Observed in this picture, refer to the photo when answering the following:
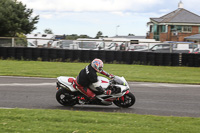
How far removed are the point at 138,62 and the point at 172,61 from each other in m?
2.30

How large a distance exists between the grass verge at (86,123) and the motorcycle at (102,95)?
120cm

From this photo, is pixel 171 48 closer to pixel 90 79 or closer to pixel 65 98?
pixel 65 98

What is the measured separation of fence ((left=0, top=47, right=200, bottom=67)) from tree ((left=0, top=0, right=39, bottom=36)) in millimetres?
24933

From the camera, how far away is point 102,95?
953 cm

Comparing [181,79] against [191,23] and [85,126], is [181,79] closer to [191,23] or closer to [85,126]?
[85,126]

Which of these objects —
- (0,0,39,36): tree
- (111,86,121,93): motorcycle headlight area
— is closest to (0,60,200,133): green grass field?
(111,86,121,93): motorcycle headlight area

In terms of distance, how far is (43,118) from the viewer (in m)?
7.56

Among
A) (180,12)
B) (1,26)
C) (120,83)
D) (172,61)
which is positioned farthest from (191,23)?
(120,83)

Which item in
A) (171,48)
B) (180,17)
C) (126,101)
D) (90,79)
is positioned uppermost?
(180,17)

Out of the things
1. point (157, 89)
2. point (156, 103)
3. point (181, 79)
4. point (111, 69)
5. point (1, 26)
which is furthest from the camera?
point (1, 26)

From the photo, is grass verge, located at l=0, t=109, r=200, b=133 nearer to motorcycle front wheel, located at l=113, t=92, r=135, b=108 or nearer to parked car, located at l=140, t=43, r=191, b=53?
motorcycle front wheel, located at l=113, t=92, r=135, b=108

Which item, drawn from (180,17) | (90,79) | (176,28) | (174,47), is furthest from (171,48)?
(180,17)

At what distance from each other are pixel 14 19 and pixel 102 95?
4373cm

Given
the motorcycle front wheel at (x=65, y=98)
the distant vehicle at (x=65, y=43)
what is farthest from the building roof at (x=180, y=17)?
the motorcycle front wheel at (x=65, y=98)
